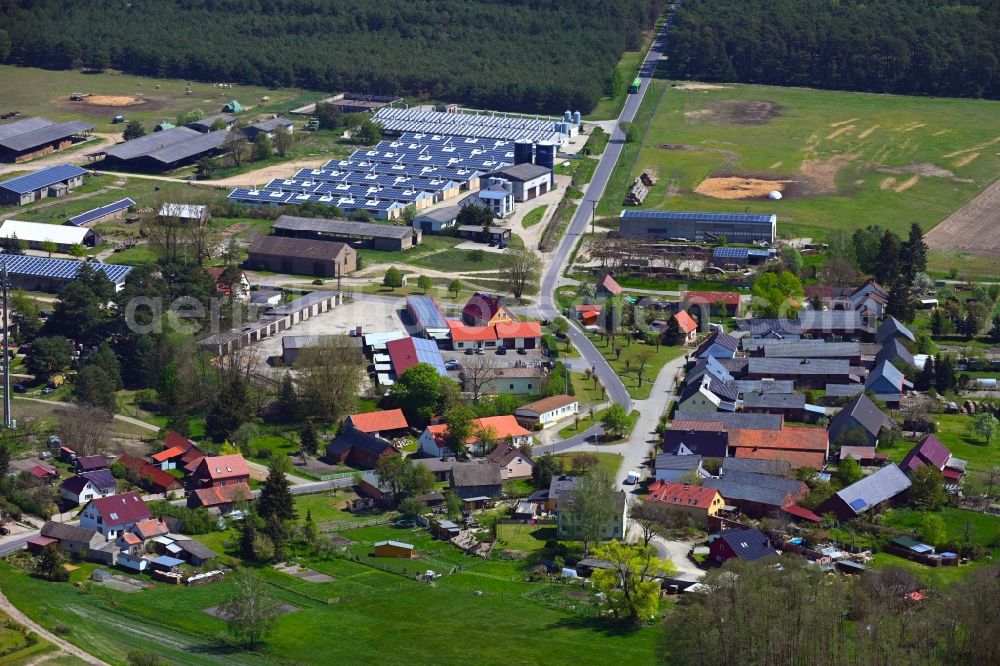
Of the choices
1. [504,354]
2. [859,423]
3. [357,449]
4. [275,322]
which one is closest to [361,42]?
[275,322]

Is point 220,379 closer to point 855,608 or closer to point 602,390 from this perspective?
point 602,390

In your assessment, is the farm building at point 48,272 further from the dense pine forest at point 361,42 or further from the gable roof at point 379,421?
the dense pine forest at point 361,42

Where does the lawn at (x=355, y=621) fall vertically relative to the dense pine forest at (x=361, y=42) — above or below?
below

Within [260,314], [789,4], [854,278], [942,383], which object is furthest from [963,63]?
[260,314]

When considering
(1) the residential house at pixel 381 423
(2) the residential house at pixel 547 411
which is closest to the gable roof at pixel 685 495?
(2) the residential house at pixel 547 411

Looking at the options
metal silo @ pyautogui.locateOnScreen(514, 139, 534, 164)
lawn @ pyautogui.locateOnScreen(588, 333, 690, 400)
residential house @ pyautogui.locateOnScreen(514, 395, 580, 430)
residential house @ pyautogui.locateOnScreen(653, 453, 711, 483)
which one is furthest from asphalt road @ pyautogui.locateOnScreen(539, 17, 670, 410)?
residential house @ pyautogui.locateOnScreen(653, 453, 711, 483)

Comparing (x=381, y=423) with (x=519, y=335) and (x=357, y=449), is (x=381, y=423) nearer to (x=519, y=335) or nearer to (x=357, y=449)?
(x=357, y=449)

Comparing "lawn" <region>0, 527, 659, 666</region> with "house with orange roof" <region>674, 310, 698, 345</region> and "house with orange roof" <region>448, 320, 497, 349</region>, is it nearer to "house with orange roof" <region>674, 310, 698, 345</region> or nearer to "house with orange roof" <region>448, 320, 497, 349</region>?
"house with orange roof" <region>448, 320, 497, 349</region>
